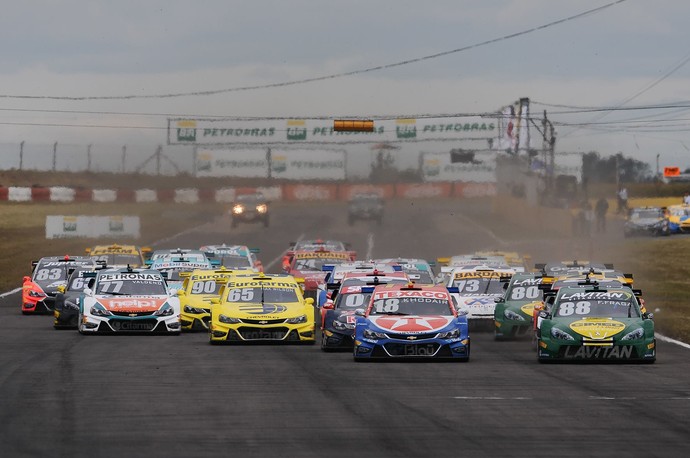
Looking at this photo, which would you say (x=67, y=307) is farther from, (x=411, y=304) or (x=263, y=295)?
(x=411, y=304)

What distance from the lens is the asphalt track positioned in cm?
1409

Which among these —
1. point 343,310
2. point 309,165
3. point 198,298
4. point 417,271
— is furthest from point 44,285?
point 309,165

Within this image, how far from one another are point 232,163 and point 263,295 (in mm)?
48664

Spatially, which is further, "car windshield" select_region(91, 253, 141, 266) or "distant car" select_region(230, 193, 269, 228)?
"distant car" select_region(230, 193, 269, 228)

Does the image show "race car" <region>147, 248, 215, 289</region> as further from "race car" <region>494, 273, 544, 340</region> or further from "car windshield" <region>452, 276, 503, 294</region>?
"race car" <region>494, 273, 544, 340</region>

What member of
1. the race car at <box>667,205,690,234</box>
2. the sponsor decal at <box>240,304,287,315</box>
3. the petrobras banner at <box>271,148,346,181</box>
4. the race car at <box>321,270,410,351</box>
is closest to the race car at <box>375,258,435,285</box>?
the race car at <box>321,270,410,351</box>

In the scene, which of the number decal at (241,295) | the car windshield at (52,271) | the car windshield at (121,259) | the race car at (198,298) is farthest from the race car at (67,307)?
the car windshield at (121,259)

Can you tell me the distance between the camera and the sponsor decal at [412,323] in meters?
24.3

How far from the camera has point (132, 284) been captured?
3133 centimetres

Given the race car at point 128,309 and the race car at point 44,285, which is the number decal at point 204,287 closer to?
the race car at point 128,309

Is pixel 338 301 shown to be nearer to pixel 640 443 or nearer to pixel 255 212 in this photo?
pixel 640 443

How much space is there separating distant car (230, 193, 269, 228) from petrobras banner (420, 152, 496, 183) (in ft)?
28.7

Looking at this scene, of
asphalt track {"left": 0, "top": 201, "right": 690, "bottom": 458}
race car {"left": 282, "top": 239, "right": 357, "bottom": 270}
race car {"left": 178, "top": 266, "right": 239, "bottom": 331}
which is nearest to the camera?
asphalt track {"left": 0, "top": 201, "right": 690, "bottom": 458}

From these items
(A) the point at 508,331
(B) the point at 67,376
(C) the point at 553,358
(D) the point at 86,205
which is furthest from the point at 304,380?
(D) the point at 86,205
